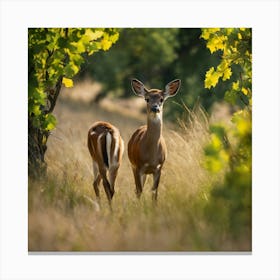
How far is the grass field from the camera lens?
23.0ft

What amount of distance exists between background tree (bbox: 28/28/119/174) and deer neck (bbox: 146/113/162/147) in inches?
36.5

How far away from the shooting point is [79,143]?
11289mm

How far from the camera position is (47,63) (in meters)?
7.68

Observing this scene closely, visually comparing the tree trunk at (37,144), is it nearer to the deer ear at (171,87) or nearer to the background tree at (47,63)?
the background tree at (47,63)

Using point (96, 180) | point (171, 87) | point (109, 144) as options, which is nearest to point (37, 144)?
point (109, 144)

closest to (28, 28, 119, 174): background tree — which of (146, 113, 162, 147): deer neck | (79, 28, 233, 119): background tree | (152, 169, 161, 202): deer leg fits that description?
(146, 113, 162, 147): deer neck

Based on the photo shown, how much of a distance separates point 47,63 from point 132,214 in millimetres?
1706

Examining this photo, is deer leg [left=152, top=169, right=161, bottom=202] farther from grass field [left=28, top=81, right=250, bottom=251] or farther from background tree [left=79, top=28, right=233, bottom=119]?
background tree [left=79, top=28, right=233, bottom=119]

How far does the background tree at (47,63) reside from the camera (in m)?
7.50

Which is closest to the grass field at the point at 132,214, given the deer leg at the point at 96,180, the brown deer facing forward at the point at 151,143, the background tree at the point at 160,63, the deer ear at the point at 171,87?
the deer leg at the point at 96,180

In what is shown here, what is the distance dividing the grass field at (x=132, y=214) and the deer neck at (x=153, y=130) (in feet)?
1.38
